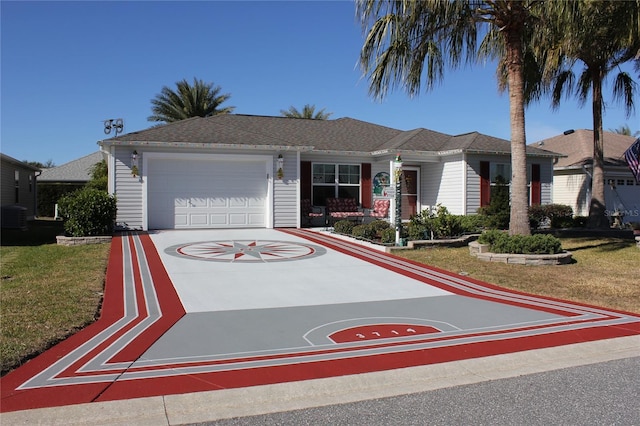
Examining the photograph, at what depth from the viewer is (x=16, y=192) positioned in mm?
23891

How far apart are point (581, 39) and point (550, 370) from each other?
32.4 feet

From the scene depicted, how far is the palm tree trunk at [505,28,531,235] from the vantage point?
37.2 ft

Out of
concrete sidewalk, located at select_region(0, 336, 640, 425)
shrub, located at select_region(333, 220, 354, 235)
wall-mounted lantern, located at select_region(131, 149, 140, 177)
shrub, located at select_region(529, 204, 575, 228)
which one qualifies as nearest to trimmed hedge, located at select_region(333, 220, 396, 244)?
shrub, located at select_region(333, 220, 354, 235)

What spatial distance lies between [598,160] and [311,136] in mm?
10474

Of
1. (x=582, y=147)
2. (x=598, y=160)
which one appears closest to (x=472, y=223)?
(x=598, y=160)

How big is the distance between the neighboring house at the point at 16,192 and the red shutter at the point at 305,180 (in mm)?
10860

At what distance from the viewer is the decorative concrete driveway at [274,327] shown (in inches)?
168

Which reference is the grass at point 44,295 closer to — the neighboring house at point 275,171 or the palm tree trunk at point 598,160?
the neighboring house at point 275,171

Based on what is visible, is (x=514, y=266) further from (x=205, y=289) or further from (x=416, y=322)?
(x=205, y=289)

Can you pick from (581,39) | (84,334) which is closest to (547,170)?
(581,39)

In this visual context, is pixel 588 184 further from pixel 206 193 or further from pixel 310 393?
pixel 310 393

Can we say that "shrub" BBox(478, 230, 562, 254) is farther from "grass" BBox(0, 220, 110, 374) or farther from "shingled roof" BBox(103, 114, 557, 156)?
"grass" BBox(0, 220, 110, 374)

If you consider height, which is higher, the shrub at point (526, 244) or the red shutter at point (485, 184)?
the red shutter at point (485, 184)

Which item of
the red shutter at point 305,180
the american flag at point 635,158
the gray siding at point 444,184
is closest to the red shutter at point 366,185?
the red shutter at point 305,180
